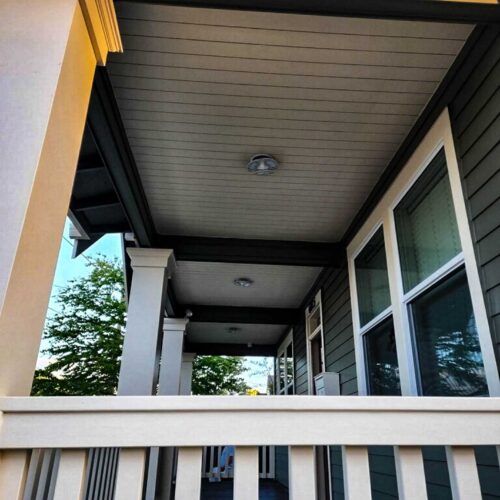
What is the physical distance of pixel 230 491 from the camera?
A: 7227mm

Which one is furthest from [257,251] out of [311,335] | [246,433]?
[246,433]

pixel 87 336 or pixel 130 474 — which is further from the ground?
pixel 87 336

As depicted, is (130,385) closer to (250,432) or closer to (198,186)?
(198,186)

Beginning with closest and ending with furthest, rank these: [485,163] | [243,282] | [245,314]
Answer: [485,163] < [243,282] < [245,314]

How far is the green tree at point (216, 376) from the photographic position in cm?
1579

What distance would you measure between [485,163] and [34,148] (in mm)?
1969

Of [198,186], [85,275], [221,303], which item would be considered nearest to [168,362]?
[221,303]

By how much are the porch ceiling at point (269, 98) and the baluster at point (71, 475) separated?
189 cm

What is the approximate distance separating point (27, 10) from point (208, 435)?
4.89ft

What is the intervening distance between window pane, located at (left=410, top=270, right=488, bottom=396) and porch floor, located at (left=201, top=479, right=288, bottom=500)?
473cm

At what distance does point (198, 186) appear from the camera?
3.42m

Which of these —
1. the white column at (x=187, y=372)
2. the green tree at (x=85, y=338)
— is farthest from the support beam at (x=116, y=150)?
the green tree at (x=85, y=338)

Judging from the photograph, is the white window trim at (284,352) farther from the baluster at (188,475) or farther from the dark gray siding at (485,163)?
the baluster at (188,475)

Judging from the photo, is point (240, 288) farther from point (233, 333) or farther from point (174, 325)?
point (233, 333)
